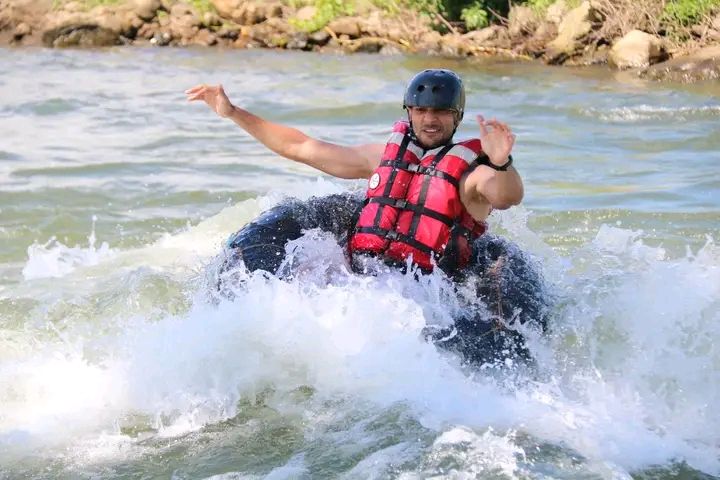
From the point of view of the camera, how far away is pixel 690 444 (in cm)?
449

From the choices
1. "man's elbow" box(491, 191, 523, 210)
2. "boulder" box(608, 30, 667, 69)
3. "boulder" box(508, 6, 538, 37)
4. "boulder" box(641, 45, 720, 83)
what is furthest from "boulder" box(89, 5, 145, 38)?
"man's elbow" box(491, 191, 523, 210)

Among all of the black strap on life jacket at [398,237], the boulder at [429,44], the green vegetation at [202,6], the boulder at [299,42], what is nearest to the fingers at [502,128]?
the black strap on life jacket at [398,237]

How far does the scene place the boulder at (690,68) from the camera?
1684cm

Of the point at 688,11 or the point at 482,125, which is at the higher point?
the point at 688,11

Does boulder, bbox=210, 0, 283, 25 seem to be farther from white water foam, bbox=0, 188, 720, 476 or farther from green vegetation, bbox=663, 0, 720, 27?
white water foam, bbox=0, 188, 720, 476

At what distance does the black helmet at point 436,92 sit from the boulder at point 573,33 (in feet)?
47.9

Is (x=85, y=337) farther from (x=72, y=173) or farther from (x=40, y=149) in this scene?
(x=40, y=149)

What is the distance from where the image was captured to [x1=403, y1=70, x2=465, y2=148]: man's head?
546cm

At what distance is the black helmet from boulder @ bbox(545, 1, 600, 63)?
1459 cm

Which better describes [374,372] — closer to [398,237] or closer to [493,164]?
[398,237]

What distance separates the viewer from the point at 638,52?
18531mm

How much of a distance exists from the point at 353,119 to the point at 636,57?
6598mm

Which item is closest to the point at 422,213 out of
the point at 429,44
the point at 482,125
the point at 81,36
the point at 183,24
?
the point at 482,125

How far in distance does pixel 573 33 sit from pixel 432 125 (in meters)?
15.0
